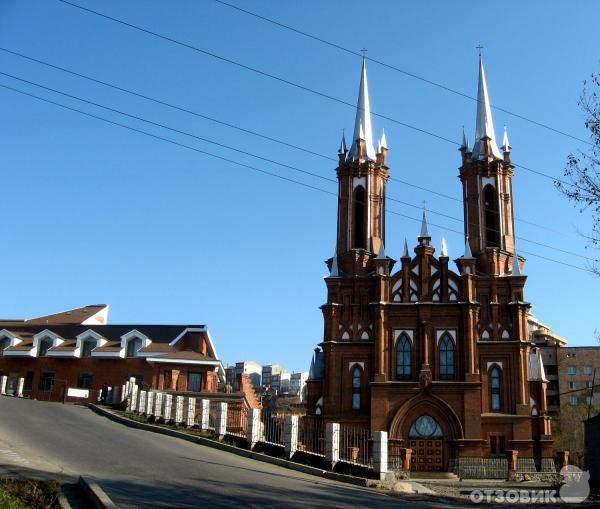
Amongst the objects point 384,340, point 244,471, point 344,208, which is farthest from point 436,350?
point 244,471

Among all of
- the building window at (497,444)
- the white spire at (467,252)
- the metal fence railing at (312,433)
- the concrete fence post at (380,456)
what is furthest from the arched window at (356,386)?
the concrete fence post at (380,456)

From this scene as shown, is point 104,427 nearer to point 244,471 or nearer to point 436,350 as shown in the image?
point 244,471

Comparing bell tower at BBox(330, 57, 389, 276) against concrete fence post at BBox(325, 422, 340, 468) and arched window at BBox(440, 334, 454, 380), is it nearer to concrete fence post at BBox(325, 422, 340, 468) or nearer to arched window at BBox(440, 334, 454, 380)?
arched window at BBox(440, 334, 454, 380)

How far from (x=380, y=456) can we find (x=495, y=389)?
2468 cm

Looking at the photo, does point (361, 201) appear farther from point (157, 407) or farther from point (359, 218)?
point (157, 407)

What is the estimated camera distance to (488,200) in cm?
5194

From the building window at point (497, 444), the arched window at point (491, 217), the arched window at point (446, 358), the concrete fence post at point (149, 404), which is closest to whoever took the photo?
the concrete fence post at point (149, 404)

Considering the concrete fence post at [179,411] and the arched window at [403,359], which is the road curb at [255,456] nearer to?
the concrete fence post at [179,411]

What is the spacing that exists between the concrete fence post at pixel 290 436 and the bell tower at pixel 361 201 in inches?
1003

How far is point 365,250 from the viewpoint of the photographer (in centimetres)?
5072

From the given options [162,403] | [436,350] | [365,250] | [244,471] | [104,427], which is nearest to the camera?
[244,471]

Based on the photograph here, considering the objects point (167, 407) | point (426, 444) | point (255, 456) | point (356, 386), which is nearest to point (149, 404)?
point (167, 407)

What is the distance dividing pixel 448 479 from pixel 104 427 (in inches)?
796

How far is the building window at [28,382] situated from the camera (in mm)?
57784
